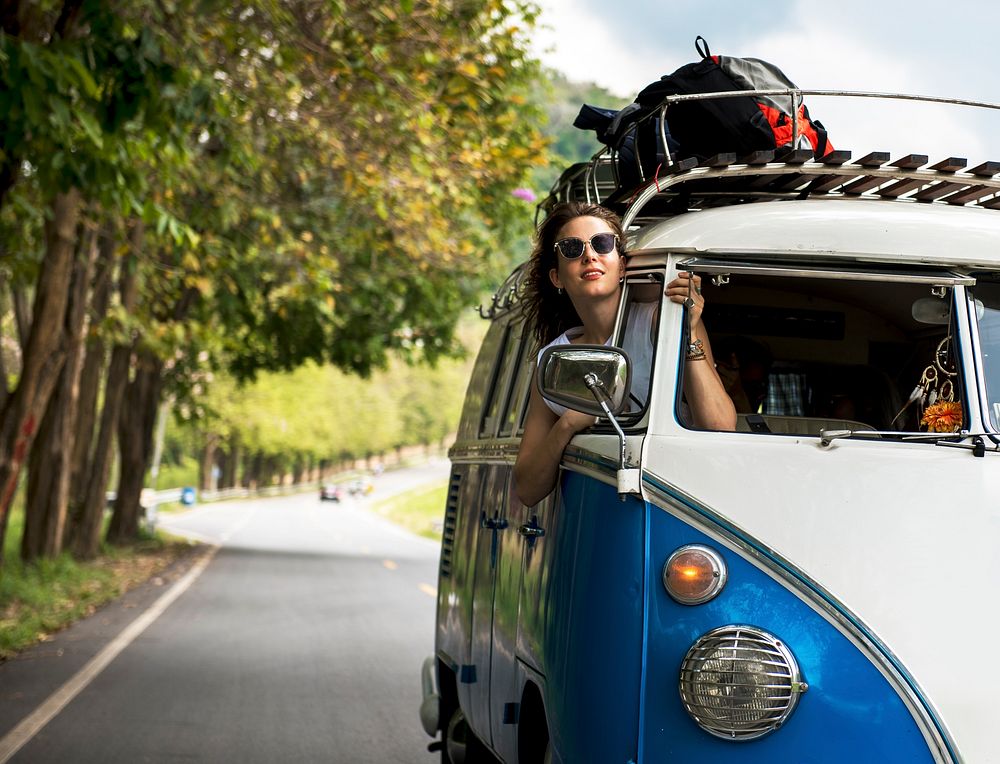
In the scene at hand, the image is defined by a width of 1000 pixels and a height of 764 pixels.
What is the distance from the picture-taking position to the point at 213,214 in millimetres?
16812

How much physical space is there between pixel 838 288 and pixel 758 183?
453mm

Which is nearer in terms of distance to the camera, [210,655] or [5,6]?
[5,6]

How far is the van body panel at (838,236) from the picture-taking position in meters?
3.90

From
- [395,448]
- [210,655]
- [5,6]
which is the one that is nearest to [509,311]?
[5,6]

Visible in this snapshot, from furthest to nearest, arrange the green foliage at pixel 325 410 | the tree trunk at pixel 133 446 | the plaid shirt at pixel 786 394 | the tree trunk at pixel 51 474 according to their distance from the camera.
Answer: the green foliage at pixel 325 410 → the tree trunk at pixel 133 446 → the tree trunk at pixel 51 474 → the plaid shirt at pixel 786 394

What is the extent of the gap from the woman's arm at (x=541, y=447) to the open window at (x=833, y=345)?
1.72ft

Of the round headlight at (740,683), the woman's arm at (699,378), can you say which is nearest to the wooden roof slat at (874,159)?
the woman's arm at (699,378)

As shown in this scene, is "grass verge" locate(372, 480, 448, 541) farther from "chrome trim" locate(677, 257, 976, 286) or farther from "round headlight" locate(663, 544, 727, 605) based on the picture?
"round headlight" locate(663, 544, 727, 605)

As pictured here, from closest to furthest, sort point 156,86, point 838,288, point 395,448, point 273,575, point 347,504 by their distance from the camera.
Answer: point 838,288 → point 156,86 → point 273,575 → point 347,504 → point 395,448

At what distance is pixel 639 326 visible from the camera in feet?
13.5

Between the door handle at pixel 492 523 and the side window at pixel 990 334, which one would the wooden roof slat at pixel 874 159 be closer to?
the side window at pixel 990 334

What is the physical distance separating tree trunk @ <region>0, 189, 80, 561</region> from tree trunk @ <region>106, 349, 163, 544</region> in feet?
44.8

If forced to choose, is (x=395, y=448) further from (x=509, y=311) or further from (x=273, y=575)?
(x=509, y=311)

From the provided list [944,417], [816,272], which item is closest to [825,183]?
[816,272]
